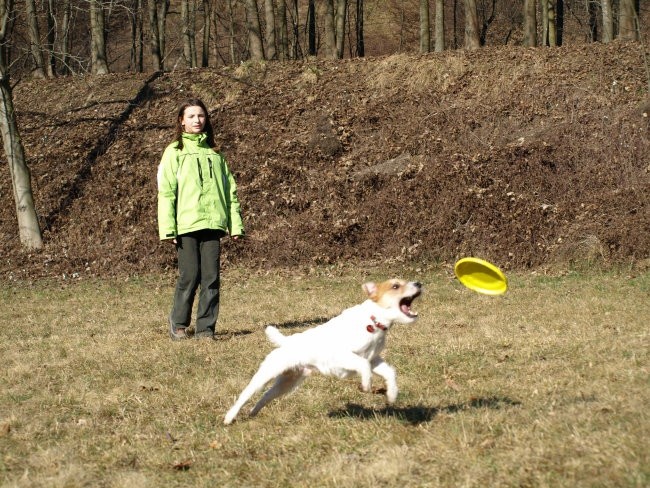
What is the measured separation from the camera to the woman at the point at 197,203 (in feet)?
26.9

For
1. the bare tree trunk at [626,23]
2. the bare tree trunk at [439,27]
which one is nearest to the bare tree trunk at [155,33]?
the bare tree trunk at [439,27]

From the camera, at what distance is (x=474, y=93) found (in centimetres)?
1973

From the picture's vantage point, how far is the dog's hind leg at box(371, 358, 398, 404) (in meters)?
4.88

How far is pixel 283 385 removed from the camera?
5.28m

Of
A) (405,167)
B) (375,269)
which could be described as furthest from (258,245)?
(405,167)

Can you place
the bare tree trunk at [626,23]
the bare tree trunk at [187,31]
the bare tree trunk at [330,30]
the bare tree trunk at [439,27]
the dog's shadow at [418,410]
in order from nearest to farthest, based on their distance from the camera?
the dog's shadow at [418,410] < the bare tree trunk at [626,23] < the bare tree trunk at [439,27] < the bare tree trunk at [330,30] < the bare tree trunk at [187,31]

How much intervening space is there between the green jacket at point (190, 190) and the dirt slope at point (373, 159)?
6.71 meters

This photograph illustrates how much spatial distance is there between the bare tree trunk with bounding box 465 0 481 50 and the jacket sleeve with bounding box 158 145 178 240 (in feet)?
51.4

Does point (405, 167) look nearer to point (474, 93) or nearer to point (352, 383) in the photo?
point (474, 93)

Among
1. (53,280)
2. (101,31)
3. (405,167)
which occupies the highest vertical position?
(101,31)

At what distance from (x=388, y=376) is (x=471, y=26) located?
1926 centimetres

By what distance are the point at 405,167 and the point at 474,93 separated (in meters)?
3.77

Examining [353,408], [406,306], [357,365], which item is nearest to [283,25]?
[353,408]

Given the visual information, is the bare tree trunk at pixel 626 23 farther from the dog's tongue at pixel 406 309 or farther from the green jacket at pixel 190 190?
the dog's tongue at pixel 406 309
